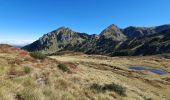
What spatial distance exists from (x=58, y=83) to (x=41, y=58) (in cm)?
1134

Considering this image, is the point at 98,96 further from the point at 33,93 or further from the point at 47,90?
the point at 33,93

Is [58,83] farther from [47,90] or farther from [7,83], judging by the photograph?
[7,83]

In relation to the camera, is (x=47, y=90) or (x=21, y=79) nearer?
(x=47, y=90)

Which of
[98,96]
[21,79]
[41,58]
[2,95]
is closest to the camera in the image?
[2,95]

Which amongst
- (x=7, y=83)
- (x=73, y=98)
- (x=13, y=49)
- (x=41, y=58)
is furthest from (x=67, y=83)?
(x=13, y=49)

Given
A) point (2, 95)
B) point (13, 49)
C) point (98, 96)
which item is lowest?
point (98, 96)

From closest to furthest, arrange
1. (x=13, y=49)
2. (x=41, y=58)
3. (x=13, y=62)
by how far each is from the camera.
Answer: (x=13, y=62), (x=41, y=58), (x=13, y=49)

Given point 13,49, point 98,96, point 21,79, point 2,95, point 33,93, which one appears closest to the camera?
point 2,95

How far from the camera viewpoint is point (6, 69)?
707 inches

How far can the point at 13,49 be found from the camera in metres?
30.2

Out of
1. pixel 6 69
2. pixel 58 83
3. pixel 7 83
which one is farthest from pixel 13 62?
pixel 7 83

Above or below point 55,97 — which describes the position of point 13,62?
above

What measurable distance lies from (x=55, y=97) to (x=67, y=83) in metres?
4.95

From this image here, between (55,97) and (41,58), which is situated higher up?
(41,58)
